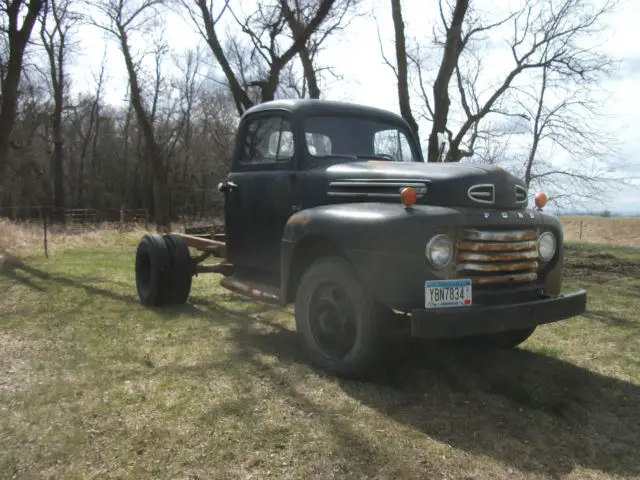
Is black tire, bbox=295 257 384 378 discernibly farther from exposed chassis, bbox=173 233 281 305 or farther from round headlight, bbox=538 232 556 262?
round headlight, bbox=538 232 556 262

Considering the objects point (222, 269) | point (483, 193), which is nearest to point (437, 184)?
point (483, 193)

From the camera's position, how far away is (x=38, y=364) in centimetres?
409

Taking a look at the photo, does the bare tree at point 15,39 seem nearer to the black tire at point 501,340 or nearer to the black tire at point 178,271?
the black tire at point 178,271

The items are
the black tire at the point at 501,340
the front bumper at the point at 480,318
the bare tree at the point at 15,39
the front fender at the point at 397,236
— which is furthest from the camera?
the bare tree at the point at 15,39

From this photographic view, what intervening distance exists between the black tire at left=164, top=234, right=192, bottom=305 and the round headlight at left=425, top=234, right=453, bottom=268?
350cm

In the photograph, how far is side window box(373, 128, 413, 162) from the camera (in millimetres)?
5094

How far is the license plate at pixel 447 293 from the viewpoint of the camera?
3307 mm

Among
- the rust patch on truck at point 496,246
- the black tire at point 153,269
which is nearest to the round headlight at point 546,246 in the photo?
the rust patch on truck at point 496,246

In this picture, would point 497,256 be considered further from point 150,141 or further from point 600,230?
point 600,230

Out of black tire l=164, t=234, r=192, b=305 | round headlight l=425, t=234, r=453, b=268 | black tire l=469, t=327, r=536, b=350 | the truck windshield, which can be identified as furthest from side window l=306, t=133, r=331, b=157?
black tire l=164, t=234, r=192, b=305

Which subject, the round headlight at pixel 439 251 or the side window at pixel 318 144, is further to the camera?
the side window at pixel 318 144

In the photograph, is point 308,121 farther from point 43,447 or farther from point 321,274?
point 43,447

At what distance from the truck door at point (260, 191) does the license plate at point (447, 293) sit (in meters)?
1.65

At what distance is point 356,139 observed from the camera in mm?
4949
